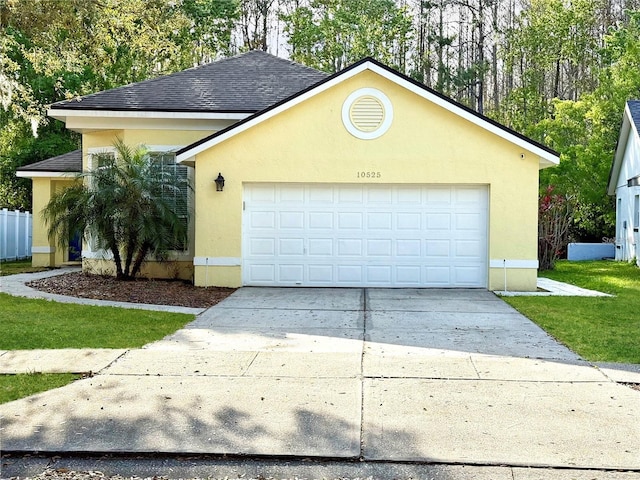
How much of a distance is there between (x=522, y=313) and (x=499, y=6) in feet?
106

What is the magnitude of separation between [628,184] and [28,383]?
2146 cm

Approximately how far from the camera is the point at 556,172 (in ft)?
82.0

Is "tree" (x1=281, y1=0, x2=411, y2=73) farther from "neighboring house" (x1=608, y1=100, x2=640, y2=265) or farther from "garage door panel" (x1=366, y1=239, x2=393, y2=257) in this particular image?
"garage door panel" (x1=366, y1=239, x2=393, y2=257)

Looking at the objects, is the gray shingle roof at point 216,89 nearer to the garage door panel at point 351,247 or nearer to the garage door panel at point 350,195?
the garage door panel at point 350,195

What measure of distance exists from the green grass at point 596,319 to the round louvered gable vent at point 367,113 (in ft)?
14.2

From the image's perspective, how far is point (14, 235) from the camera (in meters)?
23.4

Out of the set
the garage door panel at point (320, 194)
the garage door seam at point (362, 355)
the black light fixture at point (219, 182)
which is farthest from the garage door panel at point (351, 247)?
the black light fixture at point (219, 182)

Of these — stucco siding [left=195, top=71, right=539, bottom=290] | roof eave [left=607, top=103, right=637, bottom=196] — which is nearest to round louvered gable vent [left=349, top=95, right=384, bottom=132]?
stucco siding [left=195, top=71, right=539, bottom=290]

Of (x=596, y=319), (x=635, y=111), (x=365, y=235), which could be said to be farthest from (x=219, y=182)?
(x=635, y=111)

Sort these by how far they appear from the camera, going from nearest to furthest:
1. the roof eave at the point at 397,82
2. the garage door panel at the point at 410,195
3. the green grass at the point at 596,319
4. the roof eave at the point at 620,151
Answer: the green grass at the point at 596,319
the roof eave at the point at 397,82
the garage door panel at the point at 410,195
the roof eave at the point at 620,151

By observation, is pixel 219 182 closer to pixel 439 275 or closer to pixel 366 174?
pixel 366 174

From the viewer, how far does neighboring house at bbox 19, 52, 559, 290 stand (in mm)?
13984

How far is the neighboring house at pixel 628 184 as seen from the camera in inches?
879

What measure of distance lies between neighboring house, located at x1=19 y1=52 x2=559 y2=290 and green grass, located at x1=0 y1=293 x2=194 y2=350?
3.86m
